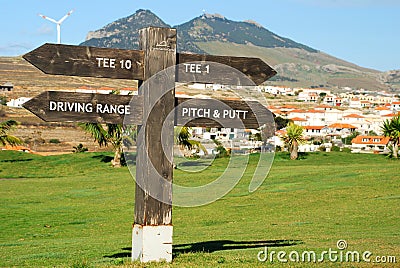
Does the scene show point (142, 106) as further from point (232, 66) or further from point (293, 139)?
point (293, 139)

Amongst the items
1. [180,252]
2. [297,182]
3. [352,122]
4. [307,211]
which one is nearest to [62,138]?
[297,182]

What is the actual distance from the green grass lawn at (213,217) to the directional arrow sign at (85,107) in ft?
6.22

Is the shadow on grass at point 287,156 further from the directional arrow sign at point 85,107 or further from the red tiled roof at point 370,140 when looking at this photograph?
the red tiled roof at point 370,140

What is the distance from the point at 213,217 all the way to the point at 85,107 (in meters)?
12.0

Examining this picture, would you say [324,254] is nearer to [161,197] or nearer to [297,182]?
[161,197]

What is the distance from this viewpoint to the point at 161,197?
9094 mm

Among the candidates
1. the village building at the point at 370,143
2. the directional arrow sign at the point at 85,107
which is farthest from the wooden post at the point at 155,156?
the village building at the point at 370,143

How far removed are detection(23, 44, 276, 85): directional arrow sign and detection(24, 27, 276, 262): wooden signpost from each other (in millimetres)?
13

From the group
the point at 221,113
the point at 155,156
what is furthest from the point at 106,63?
the point at 221,113

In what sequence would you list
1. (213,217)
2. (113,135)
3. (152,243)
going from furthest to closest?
(113,135) < (213,217) < (152,243)

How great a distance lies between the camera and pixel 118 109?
9.18 m

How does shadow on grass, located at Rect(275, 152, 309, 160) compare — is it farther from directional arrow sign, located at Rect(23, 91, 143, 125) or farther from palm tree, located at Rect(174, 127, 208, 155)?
directional arrow sign, located at Rect(23, 91, 143, 125)

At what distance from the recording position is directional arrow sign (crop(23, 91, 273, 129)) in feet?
29.6

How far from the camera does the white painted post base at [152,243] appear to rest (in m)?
9.00
